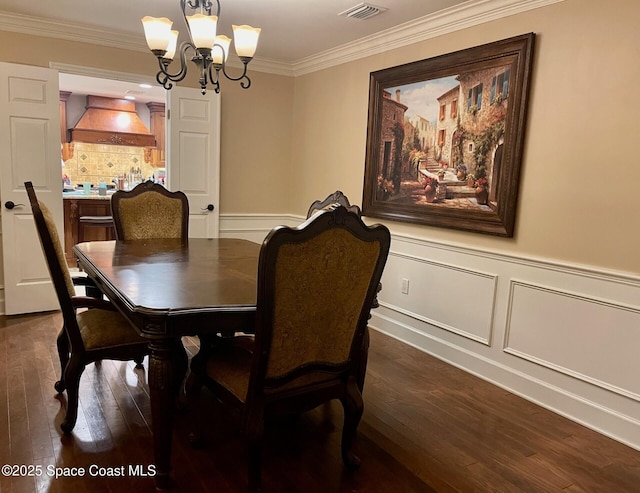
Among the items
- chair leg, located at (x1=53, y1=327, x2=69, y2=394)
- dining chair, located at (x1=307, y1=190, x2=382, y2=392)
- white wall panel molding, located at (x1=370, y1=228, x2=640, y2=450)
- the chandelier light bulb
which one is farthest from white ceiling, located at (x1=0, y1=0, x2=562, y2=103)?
chair leg, located at (x1=53, y1=327, x2=69, y2=394)

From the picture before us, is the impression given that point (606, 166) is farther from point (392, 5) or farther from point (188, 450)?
point (188, 450)

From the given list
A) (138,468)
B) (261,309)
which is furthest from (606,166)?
(138,468)

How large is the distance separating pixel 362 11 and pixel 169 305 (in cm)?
250

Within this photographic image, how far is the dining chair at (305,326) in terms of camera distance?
151cm

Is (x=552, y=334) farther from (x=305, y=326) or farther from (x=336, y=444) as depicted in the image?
(x=305, y=326)

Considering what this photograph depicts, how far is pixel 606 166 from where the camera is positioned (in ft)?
7.80

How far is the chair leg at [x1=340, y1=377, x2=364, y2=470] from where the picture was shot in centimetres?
189

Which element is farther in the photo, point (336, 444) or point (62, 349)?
point (62, 349)

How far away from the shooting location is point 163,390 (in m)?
1.70

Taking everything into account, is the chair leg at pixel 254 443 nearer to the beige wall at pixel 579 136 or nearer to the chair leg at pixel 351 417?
the chair leg at pixel 351 417

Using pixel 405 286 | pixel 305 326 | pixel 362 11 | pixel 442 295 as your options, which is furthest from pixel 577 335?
pixel 362 11

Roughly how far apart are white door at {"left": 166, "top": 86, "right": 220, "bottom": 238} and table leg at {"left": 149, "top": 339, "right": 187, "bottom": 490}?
2.86 m

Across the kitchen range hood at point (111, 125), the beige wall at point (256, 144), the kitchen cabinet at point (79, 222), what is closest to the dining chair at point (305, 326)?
the beige wall at point (256, 144)

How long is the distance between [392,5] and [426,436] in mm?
2638
